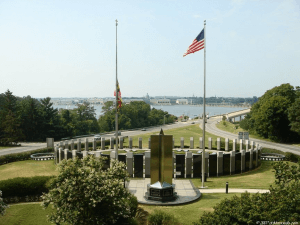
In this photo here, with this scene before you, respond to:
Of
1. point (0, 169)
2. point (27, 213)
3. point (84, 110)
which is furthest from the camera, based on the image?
point (84, 110)

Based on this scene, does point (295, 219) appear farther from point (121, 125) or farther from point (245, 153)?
point (121, 125)

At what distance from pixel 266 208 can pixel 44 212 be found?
14.4 m

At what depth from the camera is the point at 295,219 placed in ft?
38.3

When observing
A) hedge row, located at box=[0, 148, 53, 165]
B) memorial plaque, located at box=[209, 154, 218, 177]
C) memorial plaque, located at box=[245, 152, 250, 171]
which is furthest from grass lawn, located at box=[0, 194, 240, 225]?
hedge row, located at box=[0, 148, 53, 165]

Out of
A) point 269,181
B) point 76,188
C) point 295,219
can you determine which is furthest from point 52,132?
point 295,219

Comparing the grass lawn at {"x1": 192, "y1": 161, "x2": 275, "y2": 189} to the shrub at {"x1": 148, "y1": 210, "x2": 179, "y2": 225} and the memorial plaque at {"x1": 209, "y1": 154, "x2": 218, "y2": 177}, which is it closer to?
the memorial plaque at {"x1": 209, "y1": 154, "x2": 218, "y2": 177}

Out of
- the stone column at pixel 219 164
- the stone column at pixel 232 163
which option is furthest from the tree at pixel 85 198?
the stone column at pixel 232 163

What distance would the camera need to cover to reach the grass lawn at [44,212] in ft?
56.6

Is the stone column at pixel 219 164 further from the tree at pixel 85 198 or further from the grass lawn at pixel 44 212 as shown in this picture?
the tree at pixel 85 198

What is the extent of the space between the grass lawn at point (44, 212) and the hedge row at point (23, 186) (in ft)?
4.73

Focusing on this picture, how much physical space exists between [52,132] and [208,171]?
2086 inches

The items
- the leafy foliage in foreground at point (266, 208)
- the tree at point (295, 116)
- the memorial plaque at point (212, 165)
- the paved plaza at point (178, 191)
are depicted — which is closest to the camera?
the leafy foliage in foreground at point (266, 208)

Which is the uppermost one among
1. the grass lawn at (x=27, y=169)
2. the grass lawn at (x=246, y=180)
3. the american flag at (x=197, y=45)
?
the american flag at (x=197, y=45)

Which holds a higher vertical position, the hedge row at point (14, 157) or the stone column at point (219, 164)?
the stone column at point (219, 164)
